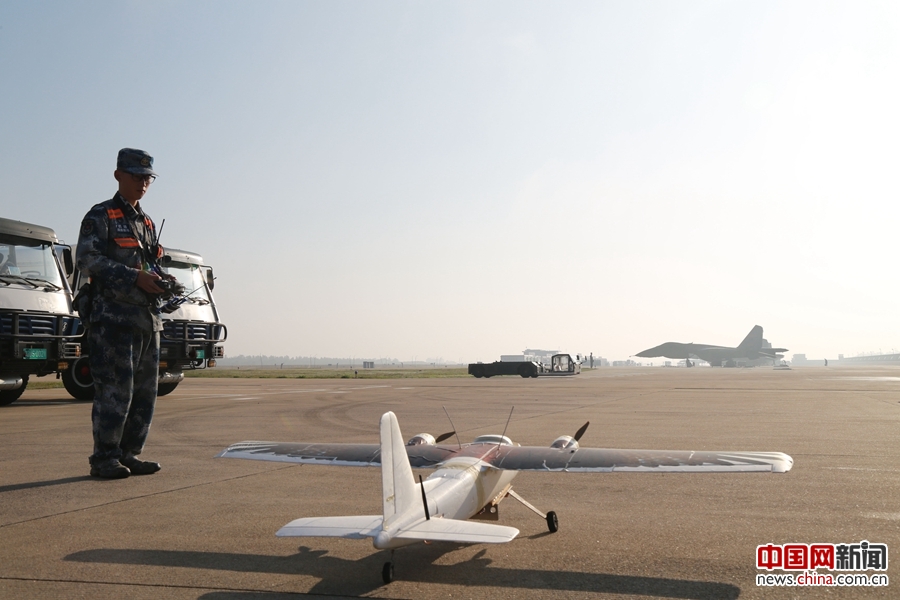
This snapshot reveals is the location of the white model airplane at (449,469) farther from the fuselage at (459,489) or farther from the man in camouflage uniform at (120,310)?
the man in camouflage uniform at (120,310)

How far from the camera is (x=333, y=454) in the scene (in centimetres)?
482

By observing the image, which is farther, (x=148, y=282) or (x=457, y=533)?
(x=148, y=282)

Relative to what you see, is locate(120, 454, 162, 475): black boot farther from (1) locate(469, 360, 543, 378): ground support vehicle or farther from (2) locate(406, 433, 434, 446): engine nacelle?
(1) locate(469, 360, 543, 378): ground support vehicle

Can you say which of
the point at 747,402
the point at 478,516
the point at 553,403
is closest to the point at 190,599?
the point at 478,516

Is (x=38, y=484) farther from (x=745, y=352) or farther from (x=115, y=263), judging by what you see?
(x=745, y=352)

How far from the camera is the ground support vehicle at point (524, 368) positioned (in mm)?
48844

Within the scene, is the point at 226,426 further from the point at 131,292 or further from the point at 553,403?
the point at 553,403

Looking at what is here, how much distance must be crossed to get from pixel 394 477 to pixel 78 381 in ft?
55.3

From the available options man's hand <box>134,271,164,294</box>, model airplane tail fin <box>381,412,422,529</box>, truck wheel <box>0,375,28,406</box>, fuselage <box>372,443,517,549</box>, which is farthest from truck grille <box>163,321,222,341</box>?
model airplane tail fin <box>381,412,422,529</box>

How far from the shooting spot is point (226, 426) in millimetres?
11312

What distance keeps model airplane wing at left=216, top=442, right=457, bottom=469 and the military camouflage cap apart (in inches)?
120

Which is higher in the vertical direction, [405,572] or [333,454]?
[333,454]

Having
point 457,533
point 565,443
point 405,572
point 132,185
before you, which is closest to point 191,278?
point 132,185

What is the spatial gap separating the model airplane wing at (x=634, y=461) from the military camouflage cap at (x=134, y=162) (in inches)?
171
